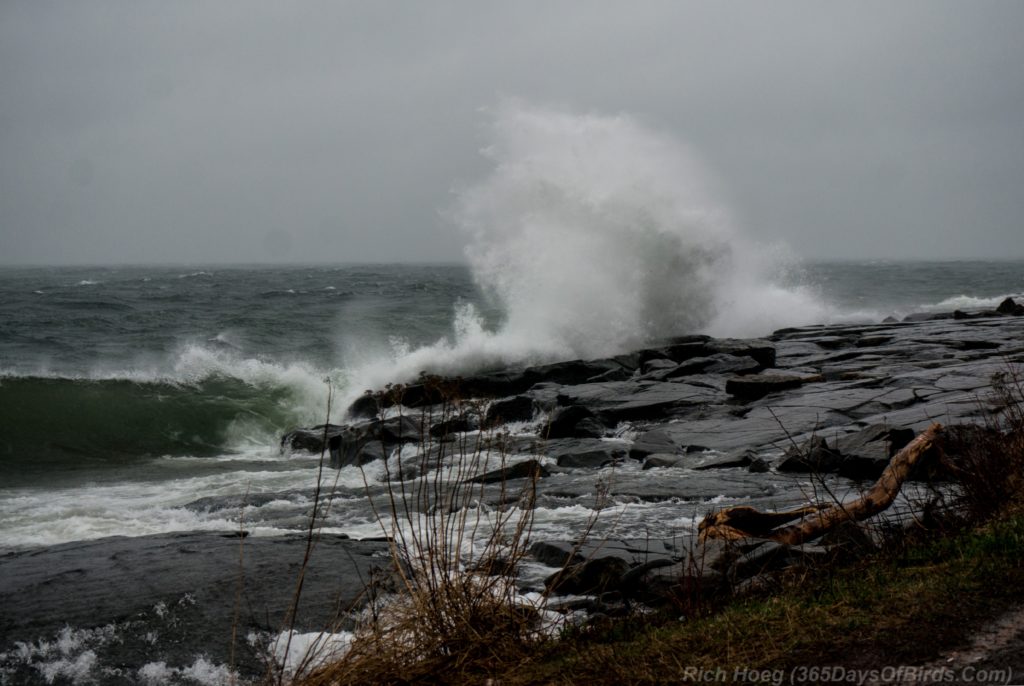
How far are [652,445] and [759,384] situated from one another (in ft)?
10.4

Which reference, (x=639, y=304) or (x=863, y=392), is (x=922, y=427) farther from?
(x=639, y=304)

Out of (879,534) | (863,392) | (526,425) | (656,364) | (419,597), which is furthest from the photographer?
(656,364)

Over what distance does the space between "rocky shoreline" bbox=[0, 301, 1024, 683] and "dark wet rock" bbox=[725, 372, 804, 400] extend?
0.02 m

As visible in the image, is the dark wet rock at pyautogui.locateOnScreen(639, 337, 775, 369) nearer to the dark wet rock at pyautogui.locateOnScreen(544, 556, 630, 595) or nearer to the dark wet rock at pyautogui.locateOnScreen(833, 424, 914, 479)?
the dark wet rock at pyautogui.locateOnScreen(833, 424, 914, 479)

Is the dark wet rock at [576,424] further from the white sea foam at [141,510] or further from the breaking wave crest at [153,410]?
the breaking wave crest at [153,410]

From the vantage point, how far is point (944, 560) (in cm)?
Result: 376

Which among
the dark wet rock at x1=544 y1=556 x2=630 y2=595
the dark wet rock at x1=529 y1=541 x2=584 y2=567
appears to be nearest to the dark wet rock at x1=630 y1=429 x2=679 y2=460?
the dark wet rock at x1=529 y1=541 x2=584 y2=567

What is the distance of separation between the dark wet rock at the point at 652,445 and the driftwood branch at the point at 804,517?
170 inches

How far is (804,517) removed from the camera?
16.8 ft

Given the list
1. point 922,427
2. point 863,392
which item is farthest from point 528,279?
point 922,427

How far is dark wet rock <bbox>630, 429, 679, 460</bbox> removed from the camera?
9672mm

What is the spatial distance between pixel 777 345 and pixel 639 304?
4.87m

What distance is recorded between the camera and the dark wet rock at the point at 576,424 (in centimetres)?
1138

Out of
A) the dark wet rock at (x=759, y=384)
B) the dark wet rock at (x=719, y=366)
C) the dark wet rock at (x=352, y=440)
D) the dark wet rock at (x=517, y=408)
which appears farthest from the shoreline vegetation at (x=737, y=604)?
the dark wet rock at (x=719, y=366)
